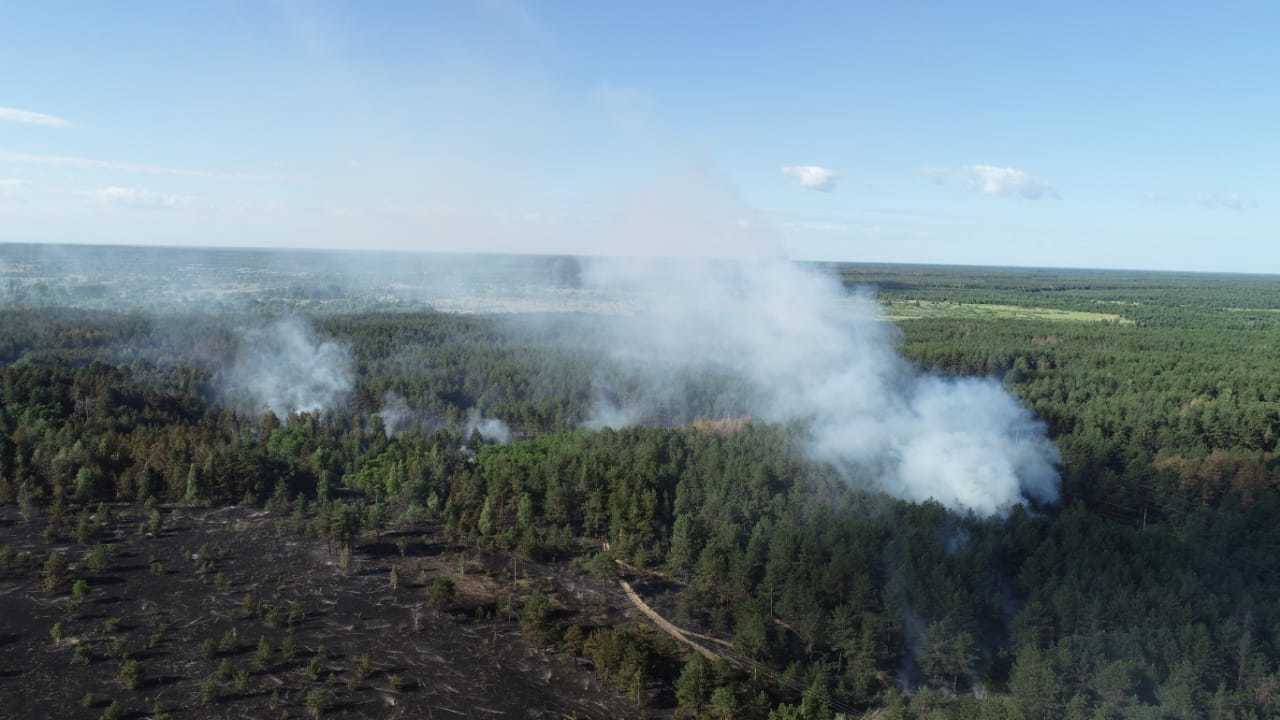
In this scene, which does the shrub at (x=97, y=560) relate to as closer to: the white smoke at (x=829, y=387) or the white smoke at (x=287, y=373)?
the white smoke at (x=287, y=373)

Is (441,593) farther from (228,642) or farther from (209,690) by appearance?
(209,690)

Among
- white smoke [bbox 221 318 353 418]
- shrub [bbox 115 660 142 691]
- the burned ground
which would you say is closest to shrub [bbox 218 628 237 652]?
the burned ground

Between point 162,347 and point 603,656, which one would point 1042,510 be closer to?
point 603,656

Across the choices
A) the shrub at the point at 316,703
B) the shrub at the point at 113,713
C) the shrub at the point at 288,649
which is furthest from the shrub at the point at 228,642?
the shrub at the point at 316,703

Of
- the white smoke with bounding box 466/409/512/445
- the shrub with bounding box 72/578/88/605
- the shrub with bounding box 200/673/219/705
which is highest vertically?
the white smoke with bounding box 466/409/512/445

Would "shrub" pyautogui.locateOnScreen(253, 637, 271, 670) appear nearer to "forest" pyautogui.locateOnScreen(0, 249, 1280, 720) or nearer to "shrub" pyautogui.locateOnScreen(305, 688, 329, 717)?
"shrub" pyautogui.locateOnScreen(305, 688, 329, 717)

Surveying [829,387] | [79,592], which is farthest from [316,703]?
[829,387]

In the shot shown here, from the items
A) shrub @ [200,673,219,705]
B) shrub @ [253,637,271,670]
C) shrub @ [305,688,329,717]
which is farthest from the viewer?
shrub @ [253,637,271,670]
